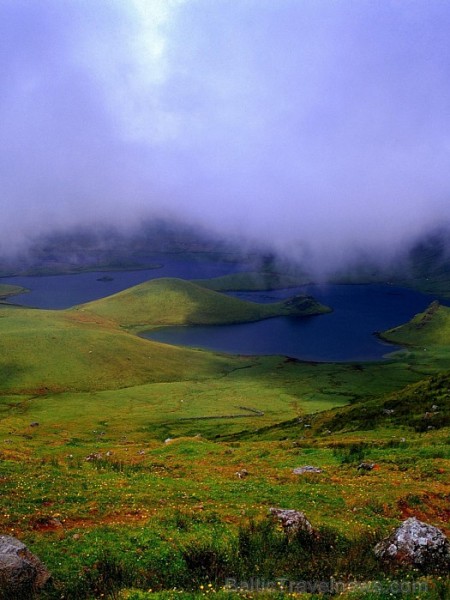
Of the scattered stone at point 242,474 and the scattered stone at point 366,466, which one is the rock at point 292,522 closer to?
the scattered stone at point 242,474

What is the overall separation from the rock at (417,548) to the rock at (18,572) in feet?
42.0

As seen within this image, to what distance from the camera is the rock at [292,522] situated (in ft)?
66.9

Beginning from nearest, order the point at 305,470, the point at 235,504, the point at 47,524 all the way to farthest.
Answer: the point at 47,524 < the point at 235,504 < the point at 305,470

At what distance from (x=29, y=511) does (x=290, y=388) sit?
144051 mm

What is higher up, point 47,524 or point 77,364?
point 47,524

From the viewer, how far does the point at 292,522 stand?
2102cm

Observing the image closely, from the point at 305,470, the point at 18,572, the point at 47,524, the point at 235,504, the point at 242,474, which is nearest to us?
the point at 18,572

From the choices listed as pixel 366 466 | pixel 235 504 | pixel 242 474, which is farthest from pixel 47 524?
pixel 366 466

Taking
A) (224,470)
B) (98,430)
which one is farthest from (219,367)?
(224,470)

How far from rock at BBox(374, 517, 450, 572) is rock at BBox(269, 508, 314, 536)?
317cm

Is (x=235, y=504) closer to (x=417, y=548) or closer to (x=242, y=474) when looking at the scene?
(x=242, y=474)

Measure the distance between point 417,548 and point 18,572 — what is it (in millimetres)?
14495

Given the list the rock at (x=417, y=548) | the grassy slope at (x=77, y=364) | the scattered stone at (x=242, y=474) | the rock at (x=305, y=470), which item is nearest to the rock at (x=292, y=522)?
the rock at (x=417, y=548)

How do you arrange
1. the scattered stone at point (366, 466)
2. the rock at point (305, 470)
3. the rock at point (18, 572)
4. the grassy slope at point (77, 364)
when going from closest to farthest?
1. the rock at point (18, 572)
2. the rock at point (305, 470)
3. the scattered stone at point (366, 466)
4. the grassy slope at point (77, 364)
